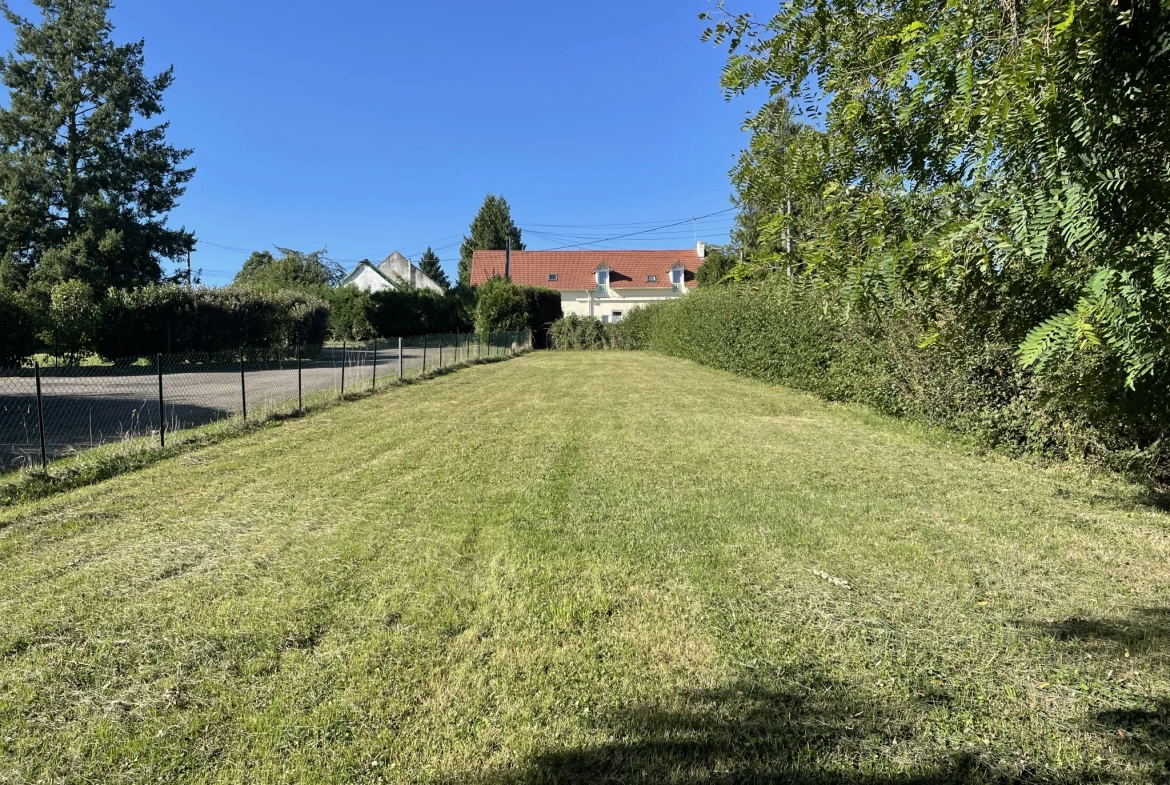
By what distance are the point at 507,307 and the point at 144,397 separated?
69.2ft

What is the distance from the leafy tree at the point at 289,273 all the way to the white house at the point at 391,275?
3.00 metres

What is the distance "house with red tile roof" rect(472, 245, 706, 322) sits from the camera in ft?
147

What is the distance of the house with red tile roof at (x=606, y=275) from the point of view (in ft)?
147

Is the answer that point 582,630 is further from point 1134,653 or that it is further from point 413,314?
point 413,314

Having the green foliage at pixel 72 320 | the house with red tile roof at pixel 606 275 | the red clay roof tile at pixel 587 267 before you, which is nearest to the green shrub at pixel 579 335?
the house with red tile roof at pixel 606 275

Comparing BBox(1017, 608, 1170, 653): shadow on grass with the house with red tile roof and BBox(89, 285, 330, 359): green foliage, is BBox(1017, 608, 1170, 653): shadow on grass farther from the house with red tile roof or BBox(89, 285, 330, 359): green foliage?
the house with red tile roof

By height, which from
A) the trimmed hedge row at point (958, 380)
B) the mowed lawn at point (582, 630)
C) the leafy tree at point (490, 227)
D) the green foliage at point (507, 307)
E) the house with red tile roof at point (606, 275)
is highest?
the leafy tree at point (490, 227)

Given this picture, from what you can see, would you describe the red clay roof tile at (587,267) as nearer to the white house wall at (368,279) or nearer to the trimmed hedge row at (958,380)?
the white house wall at (368,279)

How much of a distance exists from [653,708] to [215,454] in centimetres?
662

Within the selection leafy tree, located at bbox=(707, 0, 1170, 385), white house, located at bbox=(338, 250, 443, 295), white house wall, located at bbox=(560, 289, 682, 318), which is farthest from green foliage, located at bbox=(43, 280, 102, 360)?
white house, located at bbox=(338, 250, 443, 295)

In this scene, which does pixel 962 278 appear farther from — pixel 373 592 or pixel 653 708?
pixel 373 592

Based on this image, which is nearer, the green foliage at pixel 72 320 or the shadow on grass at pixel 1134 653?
the shadow on grass at pixel 1134 653

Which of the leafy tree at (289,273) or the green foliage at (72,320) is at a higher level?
the leafy tree at (289,273)

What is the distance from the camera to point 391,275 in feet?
197
